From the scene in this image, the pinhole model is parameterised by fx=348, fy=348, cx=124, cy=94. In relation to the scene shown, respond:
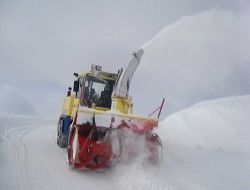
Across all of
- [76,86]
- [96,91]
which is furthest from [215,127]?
[76,86]

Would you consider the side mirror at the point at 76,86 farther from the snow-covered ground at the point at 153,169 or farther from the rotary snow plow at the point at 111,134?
the snow-covered ground at the point at 153,169

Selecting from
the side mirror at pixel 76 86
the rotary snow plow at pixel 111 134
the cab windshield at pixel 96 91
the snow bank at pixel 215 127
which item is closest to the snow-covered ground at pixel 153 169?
the snow bank at pixel 215 127

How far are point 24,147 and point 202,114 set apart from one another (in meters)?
8.80

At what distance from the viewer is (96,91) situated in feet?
32.9

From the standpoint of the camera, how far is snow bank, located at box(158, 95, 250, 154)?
12.3 metres

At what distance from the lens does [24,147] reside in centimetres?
991

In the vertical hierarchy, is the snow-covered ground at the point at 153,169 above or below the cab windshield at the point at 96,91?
below

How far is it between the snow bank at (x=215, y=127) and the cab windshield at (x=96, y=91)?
6.89ft

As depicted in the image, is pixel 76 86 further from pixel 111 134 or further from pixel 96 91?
pixel 111 134

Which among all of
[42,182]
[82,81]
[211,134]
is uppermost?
[82,81]

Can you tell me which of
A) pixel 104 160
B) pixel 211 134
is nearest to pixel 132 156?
pixel 104 160

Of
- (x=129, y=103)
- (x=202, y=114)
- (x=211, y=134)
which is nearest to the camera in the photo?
(x=129, y=103)

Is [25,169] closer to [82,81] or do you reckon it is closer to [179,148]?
[82,81]

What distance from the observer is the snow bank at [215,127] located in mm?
12253
